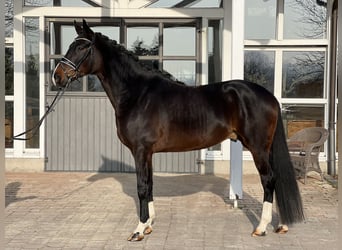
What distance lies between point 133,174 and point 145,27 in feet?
9.13

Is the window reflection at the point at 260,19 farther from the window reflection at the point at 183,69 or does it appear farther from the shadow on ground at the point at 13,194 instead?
the shadow on ground at the point at 13,194

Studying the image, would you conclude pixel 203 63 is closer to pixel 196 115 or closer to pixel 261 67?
pixel 261 67

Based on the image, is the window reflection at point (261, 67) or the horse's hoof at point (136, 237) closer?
the horse's hoof at point (136, 237)

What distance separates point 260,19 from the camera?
7441 millimetres

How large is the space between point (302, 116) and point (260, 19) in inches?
78.8

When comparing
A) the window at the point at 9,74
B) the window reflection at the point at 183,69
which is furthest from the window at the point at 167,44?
the window at the point at 9,74

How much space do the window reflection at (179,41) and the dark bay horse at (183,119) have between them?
339 cm

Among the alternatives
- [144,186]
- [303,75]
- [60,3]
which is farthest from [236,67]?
[60,3]

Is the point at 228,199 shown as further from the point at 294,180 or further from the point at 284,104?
the point at 284,104

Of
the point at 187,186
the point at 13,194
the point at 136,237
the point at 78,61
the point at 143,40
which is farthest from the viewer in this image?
the point at 143,40

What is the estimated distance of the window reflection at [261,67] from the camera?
7453 millimetres

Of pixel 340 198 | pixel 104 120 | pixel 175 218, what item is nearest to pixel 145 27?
pixel 104 120

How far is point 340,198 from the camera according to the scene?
4.22 ft

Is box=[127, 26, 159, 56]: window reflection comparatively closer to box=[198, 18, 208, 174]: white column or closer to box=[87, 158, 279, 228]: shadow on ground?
box=[198, 18, 208, 174]: white column
